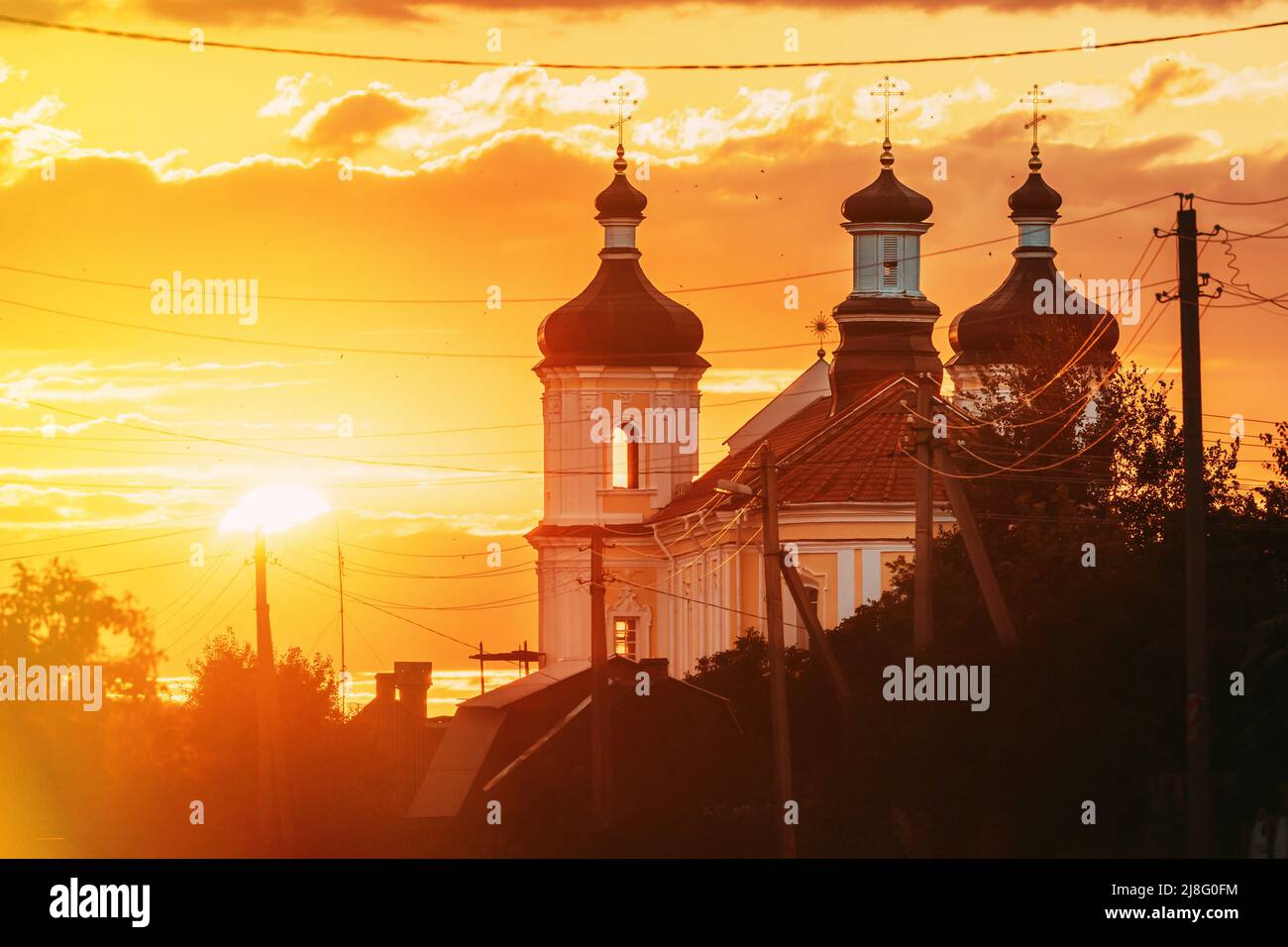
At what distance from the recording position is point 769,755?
46594mm

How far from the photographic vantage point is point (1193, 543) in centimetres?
3334

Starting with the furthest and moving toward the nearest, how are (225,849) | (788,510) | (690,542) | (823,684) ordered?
(690,542) < (788,510) < (225,849) < (823,684)

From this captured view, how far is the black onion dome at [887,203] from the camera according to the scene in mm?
78625

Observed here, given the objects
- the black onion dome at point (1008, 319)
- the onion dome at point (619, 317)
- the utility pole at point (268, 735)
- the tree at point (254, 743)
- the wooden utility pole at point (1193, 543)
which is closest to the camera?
the wooden utility pole at point (1193, 543)

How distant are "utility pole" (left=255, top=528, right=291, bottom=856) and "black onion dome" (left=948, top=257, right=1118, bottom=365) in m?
31.1

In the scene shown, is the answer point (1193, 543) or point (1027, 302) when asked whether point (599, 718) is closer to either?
point (1193, 543)

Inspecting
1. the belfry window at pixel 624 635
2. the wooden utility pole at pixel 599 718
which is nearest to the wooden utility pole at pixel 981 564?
the wooden utility pole at pixel 599 718

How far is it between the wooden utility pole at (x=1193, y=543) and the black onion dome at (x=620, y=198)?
146ft

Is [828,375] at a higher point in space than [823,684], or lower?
higher

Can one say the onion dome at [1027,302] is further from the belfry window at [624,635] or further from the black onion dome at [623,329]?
the belfry window at [624,635]

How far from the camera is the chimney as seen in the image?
236ft
